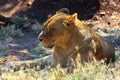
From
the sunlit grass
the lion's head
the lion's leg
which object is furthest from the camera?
the lion's leg

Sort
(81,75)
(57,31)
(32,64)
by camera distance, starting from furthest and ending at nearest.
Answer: (32,64)
(57,31)
(81,75)

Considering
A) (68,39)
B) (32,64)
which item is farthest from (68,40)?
(32,64)

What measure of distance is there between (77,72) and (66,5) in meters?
7.33

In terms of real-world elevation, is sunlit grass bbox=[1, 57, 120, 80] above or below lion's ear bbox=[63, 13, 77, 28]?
below

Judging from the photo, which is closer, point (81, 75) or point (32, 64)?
point (81, 75)

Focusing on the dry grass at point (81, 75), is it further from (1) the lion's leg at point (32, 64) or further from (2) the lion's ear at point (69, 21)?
(1) the lion's leg at point (32, 64)

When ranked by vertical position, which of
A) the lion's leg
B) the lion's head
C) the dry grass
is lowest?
the lion's leg

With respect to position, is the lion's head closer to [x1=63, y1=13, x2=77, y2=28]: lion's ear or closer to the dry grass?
[x1=63, y1=13, x2=77, y2=28]: lion's ear

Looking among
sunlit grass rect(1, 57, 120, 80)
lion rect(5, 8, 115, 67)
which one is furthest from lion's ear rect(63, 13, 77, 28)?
sunlit grass rect(1, 57, 120, 80)

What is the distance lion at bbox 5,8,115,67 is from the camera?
646 cm

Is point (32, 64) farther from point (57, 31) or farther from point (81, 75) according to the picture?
point (81, 75)

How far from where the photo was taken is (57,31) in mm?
6461

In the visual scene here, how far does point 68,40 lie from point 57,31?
213 millimetres

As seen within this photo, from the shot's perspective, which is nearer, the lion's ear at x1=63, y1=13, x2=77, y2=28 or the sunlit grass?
the sunlit grass
